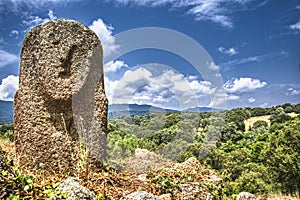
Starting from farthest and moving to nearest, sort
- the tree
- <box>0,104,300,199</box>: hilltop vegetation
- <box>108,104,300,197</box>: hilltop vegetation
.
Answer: the tree
<box>108,104,300,197</box>: hilltop vegetation
<box>0,104,300,199</box>: hilltop vegetation

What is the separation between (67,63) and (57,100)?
0.80 m

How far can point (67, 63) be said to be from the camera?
6.42 m

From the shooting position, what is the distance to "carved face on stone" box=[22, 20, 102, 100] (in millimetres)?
6348

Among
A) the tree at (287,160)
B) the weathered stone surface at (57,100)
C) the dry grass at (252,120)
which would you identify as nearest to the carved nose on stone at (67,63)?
the weathered stone surface at (57,100)

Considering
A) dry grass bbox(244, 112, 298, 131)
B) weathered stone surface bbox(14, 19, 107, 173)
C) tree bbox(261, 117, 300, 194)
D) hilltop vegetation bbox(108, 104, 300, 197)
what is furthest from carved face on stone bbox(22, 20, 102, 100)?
dry grass bbox(244, 112, 298, 131)

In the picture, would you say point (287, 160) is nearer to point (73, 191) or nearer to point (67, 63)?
point (67, 63)

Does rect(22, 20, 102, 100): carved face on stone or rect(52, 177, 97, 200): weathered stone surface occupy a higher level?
rect(22, 20, 102, 100): carved face on stone

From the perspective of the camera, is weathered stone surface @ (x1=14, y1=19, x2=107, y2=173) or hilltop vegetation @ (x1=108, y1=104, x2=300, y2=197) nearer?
weathered stone surface @ (x1=14, y1=19, x2=107, y2=173)

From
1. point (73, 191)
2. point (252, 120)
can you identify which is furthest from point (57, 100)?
point (252, 120)

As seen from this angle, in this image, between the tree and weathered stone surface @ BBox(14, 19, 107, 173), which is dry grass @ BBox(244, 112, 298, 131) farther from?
weathered stone surface @ BBox(14, 19, 107, 173)

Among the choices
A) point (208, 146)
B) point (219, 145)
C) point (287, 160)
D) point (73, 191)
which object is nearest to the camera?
point (73, 191)

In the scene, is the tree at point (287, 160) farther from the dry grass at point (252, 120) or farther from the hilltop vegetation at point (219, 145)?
the dry grass at point (252, 120)

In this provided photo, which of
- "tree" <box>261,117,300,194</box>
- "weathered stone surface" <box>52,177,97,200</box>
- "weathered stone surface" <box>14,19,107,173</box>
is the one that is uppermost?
"weathered stone surface" <box>14,19,107,173</box>

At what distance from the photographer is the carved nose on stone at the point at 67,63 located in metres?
6.38
